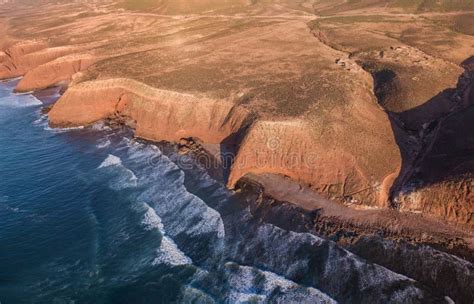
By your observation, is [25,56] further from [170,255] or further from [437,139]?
[437,139]

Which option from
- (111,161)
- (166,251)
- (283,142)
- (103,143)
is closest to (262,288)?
(166,251)

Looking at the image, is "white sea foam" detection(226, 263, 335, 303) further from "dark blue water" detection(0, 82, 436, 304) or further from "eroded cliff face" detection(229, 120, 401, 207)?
"eroded cliff face" detection(229, 120, 401, 207)

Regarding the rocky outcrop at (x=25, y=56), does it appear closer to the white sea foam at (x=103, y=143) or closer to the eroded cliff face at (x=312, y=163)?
the white sea foam at (x=103, y=143)

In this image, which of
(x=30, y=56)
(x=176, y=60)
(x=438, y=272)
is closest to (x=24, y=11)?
(x=30, y=56)

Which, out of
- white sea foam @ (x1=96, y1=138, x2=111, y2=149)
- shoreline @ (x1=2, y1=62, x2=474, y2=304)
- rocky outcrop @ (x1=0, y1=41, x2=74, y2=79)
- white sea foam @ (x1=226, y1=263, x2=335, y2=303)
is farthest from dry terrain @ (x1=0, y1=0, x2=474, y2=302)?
white sea foam @ (x1=226, y1=263, x2=335, y2=303)

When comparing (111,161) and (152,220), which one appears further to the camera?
(111,161)

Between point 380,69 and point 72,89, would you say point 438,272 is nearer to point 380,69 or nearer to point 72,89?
point 380,69
